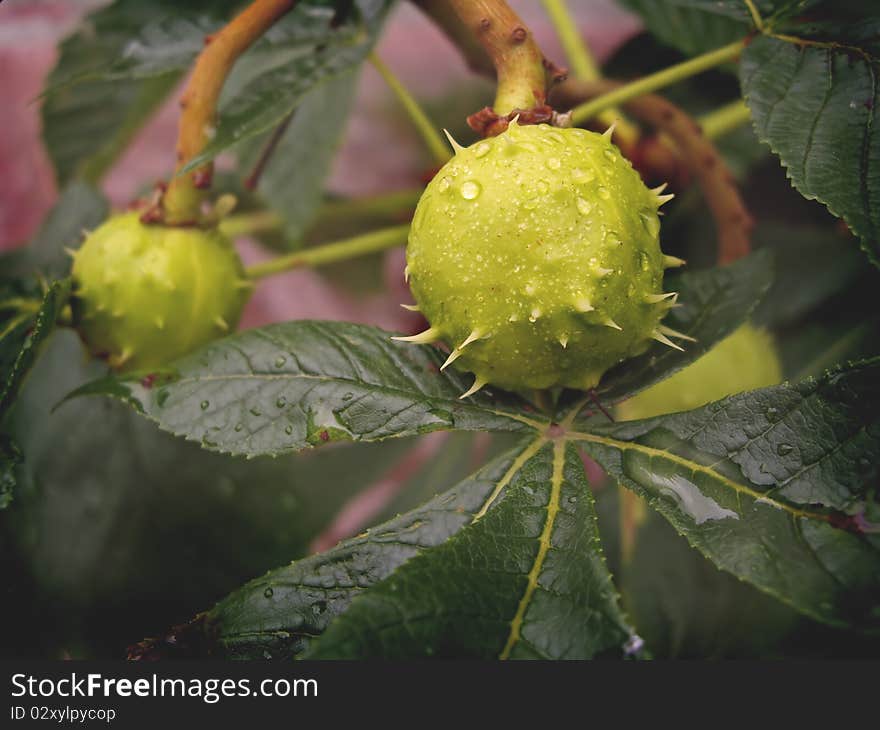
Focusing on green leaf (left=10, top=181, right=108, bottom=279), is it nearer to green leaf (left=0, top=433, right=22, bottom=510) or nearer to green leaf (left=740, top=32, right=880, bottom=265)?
green leaf (left=0, top=433, right=22, bottom=510)

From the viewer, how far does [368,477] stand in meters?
1.19

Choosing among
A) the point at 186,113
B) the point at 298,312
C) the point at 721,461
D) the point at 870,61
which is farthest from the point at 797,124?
the point at 298,312

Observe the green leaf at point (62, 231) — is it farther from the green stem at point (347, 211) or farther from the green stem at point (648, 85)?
the green stem at point (648, 85)

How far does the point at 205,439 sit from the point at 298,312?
948 mm

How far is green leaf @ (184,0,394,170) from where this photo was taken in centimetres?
62

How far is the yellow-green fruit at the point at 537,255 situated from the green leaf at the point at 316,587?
105 mm

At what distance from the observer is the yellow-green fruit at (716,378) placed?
77cm

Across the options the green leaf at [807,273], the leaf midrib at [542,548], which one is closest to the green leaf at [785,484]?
the leaf midrib at [542,548]

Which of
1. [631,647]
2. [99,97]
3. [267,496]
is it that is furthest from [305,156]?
[631,647]

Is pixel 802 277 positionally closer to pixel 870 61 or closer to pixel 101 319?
pixel 870 61

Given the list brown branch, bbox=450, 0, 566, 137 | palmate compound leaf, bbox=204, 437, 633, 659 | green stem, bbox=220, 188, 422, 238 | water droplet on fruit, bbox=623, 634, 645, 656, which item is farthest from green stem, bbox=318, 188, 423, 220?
water droplet on fruit, bbox=623, 634, 645, 656

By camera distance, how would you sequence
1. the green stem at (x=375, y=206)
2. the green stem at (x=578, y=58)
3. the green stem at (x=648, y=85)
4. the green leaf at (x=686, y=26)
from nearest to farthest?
the green stem at (x=648, y=85) → the green leaf at (x=686, y=26) → the green stem at (x=578, y=58) → the green stem at (x=375, y=206)

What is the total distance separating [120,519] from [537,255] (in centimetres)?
61

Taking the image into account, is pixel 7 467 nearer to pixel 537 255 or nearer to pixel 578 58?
pixel 537 255
